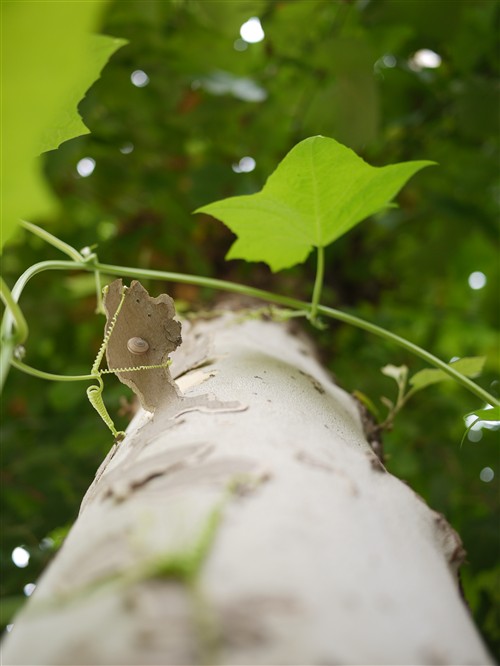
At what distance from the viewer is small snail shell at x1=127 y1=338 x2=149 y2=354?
1.53ft

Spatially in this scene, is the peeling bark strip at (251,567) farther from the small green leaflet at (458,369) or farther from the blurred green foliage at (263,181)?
the blurred green foliage at (263,181)

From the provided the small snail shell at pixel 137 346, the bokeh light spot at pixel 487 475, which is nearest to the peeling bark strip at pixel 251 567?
the small snail shell at pixel 137 346

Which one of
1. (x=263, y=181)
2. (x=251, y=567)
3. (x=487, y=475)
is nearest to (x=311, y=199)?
(x=251, y=567)

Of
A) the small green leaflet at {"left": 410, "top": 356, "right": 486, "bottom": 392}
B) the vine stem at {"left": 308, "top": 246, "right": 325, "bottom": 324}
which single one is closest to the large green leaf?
the vine stem at {"left": 308, "top": 246, "right": 325, "bottom": 324}

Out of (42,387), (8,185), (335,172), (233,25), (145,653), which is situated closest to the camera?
(145,653)

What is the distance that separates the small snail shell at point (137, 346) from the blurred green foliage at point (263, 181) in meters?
0.57

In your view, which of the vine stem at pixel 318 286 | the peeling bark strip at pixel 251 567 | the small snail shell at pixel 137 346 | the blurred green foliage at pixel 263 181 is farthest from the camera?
the blurred green foliage at pixel 263 181

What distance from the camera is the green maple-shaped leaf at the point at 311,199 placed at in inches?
19.5

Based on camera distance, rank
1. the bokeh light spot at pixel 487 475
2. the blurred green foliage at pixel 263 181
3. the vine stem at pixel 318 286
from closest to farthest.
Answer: the vine stem at pixel 318 286 → the blurred green foliage at pixel 263 181 → the bokeh light spot at pixel 487 475

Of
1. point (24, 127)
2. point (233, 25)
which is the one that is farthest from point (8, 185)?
point (233, 25)

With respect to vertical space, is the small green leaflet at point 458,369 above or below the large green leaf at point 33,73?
below

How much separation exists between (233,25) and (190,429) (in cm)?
97

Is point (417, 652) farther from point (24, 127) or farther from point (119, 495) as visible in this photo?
point (24, 127)

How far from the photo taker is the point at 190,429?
380 millimetres
